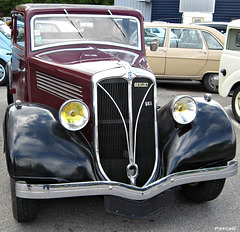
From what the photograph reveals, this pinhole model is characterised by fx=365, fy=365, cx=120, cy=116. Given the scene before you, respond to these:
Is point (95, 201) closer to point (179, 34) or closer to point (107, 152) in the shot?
point (107, 152)

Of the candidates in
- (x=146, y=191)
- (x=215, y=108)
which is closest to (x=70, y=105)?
(x=146, y=191)

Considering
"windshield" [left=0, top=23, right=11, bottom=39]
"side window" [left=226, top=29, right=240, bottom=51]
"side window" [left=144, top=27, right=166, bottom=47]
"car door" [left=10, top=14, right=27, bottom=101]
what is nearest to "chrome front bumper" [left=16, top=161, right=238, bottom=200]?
"car door" [left=10, top=14, right=27, bottom=101]

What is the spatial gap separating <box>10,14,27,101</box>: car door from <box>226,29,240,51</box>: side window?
3.95 m

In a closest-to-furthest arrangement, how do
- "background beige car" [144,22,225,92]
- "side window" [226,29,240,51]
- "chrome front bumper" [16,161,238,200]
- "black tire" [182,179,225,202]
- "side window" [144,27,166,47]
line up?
"chrome front bumper" [16,161,238,200] < "black tire" [182,179,225,202] < "side window" [226,29,240,51] < "background beige car" [144,22,225,92] < "side window" [144,27,166,47]

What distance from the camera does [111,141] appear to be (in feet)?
10.4

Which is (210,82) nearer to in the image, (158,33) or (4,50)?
(158,33)

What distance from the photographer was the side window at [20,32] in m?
4.46

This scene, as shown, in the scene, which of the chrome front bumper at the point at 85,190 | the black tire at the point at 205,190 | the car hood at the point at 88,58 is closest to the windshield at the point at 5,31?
the car hood at the point at 88,58

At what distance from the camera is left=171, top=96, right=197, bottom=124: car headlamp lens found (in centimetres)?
335

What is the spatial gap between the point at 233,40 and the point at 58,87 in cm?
436

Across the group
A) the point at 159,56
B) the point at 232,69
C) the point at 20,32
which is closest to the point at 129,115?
the point at 20,32

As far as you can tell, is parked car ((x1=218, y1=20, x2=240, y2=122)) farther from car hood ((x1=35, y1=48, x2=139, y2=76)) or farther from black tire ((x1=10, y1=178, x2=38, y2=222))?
black tire ((x1=10, y1=178, x2=38, y2=222))

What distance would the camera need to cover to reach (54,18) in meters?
4.20

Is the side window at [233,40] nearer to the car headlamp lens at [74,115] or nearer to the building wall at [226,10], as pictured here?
the car headlamp lens at [74,115]
